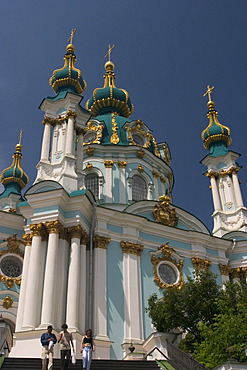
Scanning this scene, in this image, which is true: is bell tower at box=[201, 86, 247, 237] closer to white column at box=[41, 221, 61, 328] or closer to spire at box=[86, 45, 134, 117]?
spire at box=[86, 45, 134, 117]

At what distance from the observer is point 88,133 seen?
2644 cm

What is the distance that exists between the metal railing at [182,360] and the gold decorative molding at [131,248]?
7.10 m

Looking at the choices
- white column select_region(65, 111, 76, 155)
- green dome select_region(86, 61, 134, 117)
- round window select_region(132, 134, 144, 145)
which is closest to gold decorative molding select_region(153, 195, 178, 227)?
white column select_region(65, 111, 76, 155)

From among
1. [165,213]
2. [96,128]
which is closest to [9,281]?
[165,213]

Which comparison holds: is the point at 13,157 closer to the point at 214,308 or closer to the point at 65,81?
the point at 65,81

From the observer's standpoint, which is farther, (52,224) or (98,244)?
(98,244)

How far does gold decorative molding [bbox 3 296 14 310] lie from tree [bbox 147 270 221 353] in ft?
19.7

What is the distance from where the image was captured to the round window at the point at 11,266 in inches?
762

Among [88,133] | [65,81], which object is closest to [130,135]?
[88,133]

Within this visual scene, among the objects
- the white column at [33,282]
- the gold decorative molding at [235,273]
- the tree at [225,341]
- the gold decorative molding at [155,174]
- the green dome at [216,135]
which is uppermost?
the green dome at [216,135]

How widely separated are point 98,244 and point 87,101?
14278 mm

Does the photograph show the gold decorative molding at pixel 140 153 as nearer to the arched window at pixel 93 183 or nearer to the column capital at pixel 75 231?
the arched window at pixel 93 183

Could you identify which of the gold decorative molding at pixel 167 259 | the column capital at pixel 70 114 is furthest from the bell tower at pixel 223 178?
the column capital at pixel 70 114

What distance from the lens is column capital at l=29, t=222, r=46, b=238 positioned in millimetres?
17844
